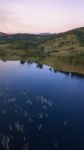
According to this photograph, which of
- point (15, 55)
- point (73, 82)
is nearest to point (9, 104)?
point (73, 82)

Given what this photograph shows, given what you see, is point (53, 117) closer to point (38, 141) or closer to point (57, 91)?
point (38, 141)

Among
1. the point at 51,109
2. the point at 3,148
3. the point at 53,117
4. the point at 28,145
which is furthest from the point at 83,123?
the point at 3,148

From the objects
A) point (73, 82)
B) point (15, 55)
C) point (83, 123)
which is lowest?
point (15, 55)

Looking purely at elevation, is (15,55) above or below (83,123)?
below

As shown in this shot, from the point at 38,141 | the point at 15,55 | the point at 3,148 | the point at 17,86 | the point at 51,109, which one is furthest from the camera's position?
the point at 15,55

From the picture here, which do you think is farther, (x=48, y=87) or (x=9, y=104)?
(x=48, y=87)

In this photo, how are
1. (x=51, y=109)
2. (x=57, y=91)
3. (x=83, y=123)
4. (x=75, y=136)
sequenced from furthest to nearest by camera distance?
(x=57, y=91) < (x=51, y=109) < (x=83, y=123) < (x=75, y=136)
